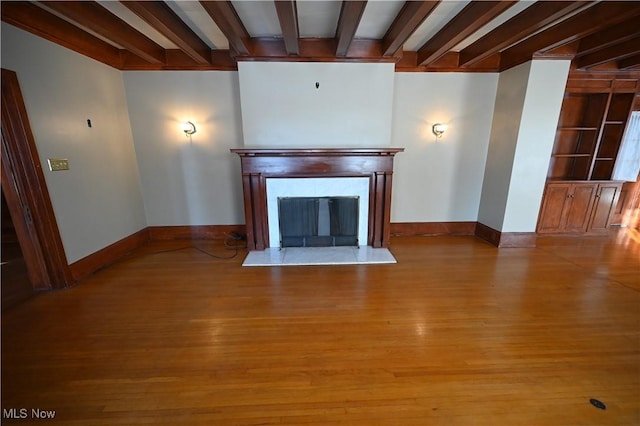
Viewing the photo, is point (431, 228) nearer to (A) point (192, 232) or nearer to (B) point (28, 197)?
(A) point (192, 232)

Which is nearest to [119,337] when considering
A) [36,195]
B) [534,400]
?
[36,195]

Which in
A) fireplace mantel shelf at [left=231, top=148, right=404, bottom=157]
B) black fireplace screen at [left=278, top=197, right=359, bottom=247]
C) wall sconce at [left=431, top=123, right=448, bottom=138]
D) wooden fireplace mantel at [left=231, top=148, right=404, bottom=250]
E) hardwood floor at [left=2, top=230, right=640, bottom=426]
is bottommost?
hardwood floor at [left=2, top=230, right=640, bottom=426]

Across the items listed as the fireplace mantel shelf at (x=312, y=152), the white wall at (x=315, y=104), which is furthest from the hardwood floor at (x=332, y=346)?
the white wall at (x=315, y=104)

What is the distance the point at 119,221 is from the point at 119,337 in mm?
2111

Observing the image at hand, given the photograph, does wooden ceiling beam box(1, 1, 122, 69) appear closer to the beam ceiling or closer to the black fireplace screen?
the beam ceiling

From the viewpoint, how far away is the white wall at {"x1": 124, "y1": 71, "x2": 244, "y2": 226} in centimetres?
388

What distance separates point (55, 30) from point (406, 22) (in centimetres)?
356

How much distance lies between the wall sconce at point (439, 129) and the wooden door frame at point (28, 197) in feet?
16.0

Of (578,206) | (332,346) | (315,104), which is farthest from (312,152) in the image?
(578,206)

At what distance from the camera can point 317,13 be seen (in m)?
2.77

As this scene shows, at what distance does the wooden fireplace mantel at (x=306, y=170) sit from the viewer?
3.59 m

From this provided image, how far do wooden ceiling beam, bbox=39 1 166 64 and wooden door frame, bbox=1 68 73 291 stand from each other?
2.54 ft

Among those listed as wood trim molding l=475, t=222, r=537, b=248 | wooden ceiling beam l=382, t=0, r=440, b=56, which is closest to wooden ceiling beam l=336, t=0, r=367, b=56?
wooden ceiling beam l=382, t=0, r=440, b=56

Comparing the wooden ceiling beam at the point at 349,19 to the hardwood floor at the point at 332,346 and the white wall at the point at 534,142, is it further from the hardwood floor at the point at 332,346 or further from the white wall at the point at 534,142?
the hardwood floor at the point at 332,346
